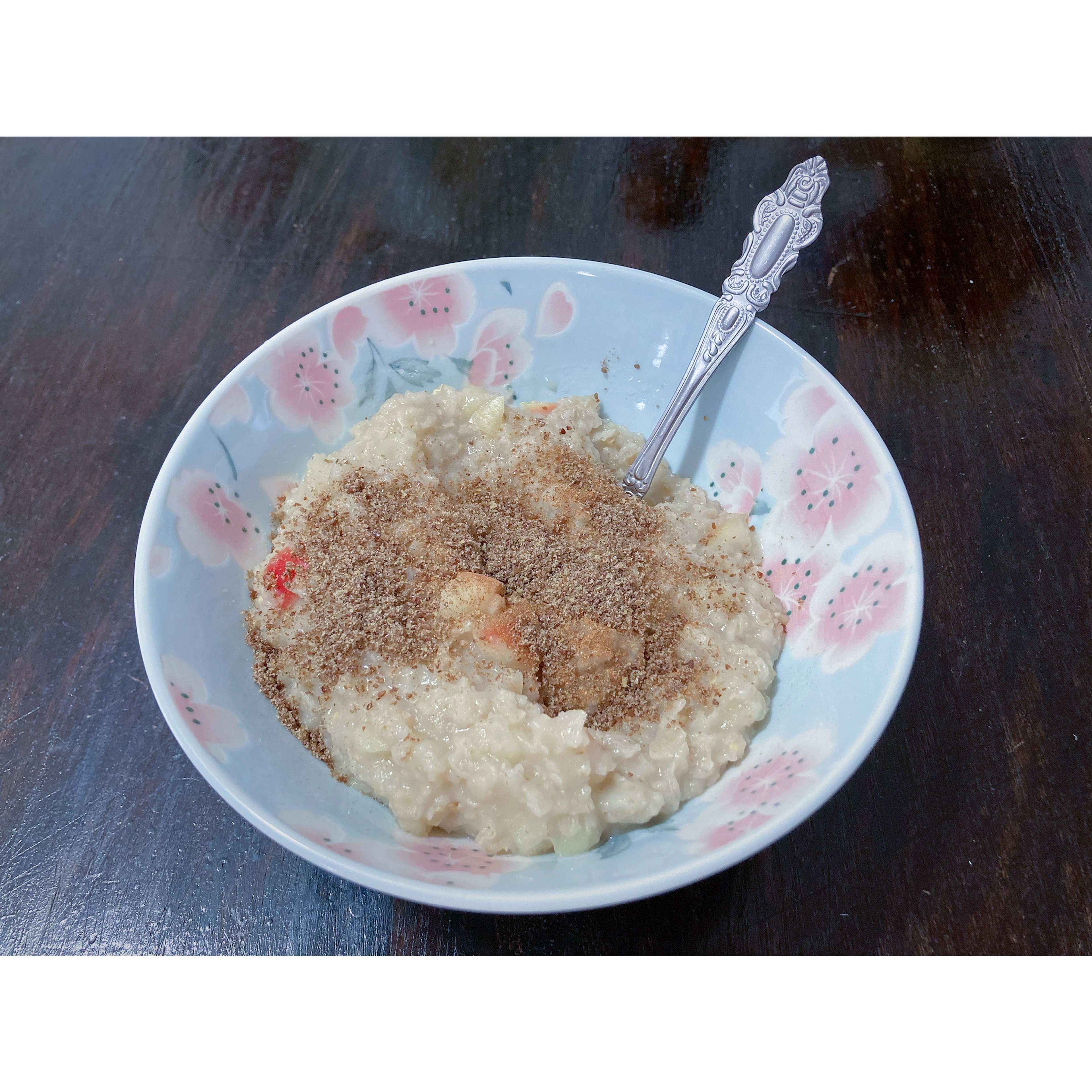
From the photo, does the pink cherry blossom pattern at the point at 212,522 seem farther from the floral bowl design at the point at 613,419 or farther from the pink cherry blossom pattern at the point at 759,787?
the pink cherry blossom pattern at the point at 759,787

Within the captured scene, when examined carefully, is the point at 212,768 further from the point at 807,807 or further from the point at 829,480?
the point at 829,480

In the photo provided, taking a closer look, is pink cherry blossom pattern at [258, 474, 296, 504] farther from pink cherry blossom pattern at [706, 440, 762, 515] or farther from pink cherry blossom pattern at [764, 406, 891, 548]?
pink cherry blossom pattern at [764, 406, 891, 548]

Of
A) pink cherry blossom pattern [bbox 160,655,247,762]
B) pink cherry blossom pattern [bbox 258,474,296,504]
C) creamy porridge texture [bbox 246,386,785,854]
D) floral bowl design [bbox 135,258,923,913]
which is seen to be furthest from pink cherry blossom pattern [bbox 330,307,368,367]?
pink cherry blossom pattern [bbox 160,655,247,762]

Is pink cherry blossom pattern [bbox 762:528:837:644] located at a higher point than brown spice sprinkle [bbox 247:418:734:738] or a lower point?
lower

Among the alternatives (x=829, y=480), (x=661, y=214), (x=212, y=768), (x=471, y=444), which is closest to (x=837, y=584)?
(x=829, y=480)

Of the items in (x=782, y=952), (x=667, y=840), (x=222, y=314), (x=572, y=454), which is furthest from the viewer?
(x=222, y=314)

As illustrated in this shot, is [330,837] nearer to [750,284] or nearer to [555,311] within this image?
[555,311]

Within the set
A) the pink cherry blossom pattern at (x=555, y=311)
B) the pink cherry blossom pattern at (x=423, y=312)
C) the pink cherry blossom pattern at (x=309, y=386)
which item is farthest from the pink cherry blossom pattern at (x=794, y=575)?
the pink cherry blossom pattern at (x=309, y=386)
